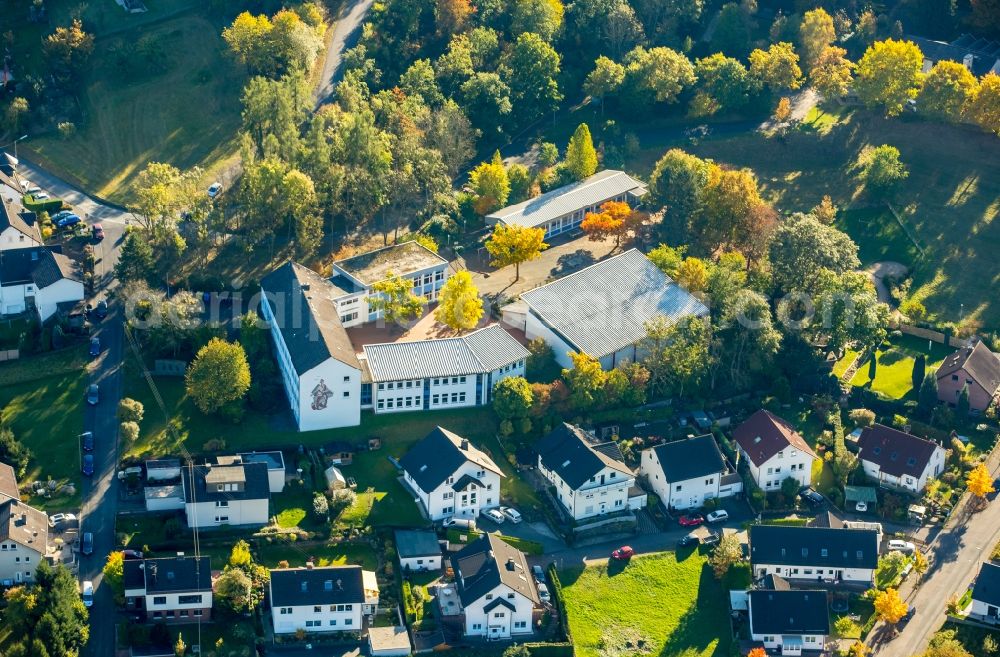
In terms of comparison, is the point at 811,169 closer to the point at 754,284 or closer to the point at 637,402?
the point at 754,284

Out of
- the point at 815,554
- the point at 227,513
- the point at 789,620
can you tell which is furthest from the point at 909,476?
the point at 227,513

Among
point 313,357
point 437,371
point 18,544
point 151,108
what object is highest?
point 151,108

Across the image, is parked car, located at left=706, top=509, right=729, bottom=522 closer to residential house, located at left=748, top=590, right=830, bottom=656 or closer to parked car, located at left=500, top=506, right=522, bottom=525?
residential house, located at left=748, top=590, right=830, bottom=656

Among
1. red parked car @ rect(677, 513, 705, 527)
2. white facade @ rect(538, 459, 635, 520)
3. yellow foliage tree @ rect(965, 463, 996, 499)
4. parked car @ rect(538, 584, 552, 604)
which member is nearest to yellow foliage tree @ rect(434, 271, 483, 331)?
white facade @ rect(538, 459, 635, 520)

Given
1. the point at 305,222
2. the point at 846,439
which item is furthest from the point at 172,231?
the point at 846,439

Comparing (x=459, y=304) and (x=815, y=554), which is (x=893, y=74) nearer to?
(x=459, y=304)

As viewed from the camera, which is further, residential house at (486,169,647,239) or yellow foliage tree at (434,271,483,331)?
residential house at (486,169,647,239)

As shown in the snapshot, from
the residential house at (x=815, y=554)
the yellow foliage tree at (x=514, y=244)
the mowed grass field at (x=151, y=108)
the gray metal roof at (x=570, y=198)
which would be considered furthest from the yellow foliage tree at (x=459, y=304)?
the mowed grass field at (x=151, y=108)
